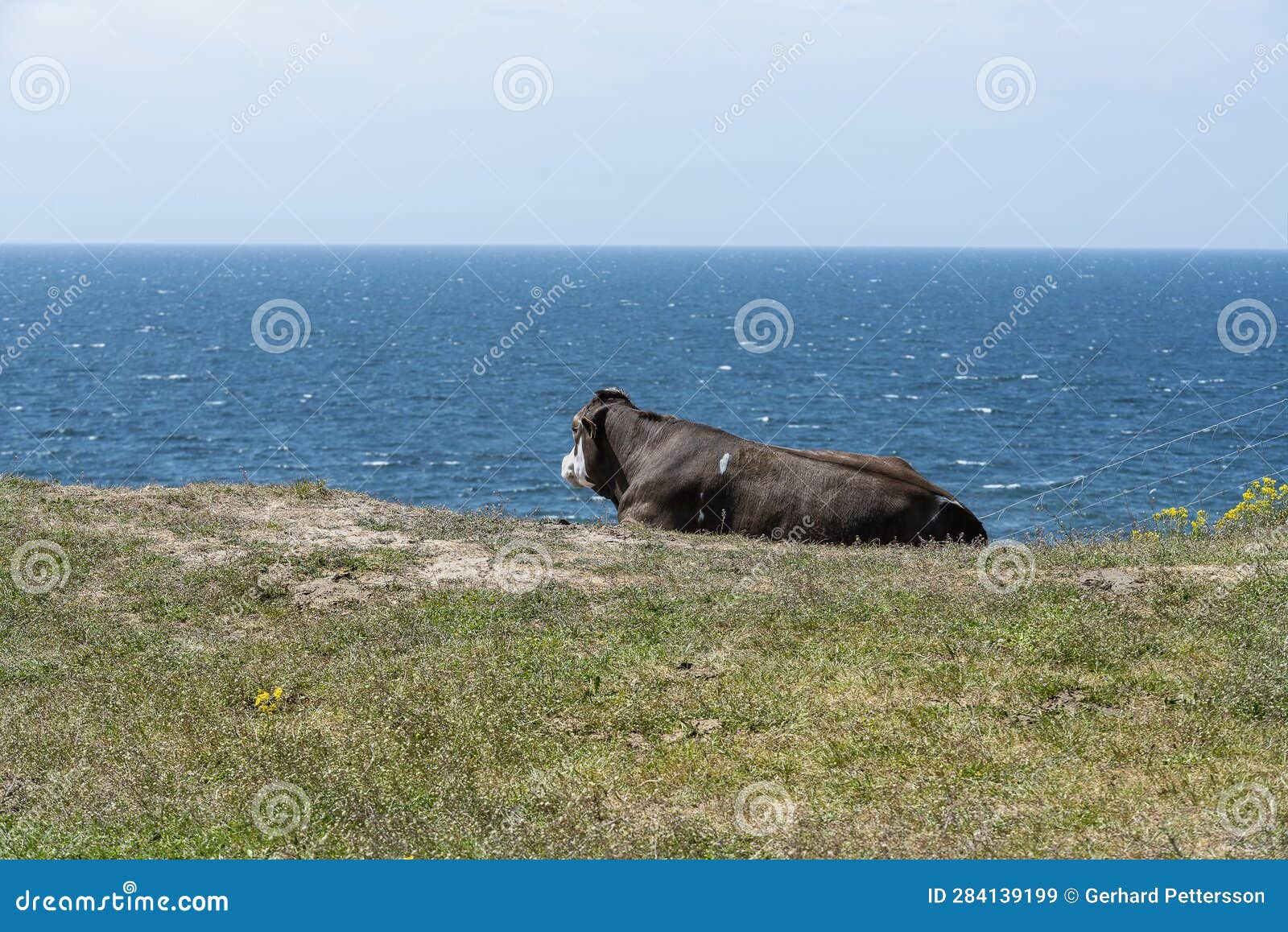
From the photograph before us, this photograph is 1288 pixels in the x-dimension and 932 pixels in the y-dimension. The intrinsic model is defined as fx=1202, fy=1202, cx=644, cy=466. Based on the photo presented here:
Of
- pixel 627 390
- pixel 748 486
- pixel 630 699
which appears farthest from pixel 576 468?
pixel 627 390

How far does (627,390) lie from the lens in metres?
65.1

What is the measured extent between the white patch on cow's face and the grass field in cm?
537

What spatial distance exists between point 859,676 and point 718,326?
333 ft

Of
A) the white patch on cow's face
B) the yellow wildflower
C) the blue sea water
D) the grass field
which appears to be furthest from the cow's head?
the yellow wildflower

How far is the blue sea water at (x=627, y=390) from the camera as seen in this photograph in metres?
44.1

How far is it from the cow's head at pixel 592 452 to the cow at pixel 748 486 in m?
0.01

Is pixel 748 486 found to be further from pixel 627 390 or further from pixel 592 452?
pixel 627 390

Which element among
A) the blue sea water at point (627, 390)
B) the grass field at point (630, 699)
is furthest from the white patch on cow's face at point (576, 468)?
the grass field at point (630, 699)

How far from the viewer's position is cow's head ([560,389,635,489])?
18719 millimetres

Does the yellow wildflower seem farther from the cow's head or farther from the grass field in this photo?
the cow's head

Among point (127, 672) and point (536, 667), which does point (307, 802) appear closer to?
point (536, 667)

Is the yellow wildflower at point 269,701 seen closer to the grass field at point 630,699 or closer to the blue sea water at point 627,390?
the grass field at point 630,699

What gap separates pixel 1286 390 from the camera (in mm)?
62750

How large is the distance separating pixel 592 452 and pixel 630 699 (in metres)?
10.5
